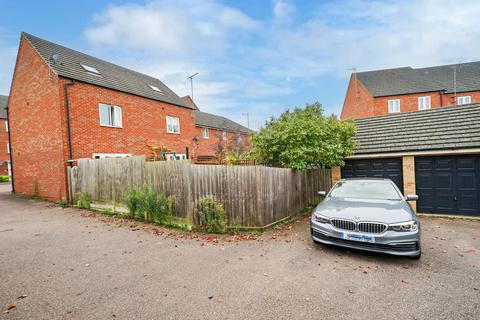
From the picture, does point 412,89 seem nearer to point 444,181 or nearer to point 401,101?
point 401,101

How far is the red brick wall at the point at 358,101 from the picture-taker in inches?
1008

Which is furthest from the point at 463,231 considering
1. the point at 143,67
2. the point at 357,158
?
the point at 143,67

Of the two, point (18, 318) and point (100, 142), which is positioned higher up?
point (100, 142)

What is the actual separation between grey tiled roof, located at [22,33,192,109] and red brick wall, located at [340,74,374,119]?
21.3m

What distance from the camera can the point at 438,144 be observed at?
25.7ft

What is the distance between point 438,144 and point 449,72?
95.7ft

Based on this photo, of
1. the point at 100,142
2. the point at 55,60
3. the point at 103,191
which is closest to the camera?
the point at 103,191

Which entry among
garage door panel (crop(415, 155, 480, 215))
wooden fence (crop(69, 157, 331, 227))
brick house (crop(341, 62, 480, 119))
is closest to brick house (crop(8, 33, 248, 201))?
wooden fence (crop(69, 157, 331, 227))

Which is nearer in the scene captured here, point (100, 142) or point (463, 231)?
point (463, 231)

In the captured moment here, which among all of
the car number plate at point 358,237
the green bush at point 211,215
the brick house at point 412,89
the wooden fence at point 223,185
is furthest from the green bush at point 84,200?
the brick house at point 412,89

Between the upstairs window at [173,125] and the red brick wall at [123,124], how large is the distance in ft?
1.08

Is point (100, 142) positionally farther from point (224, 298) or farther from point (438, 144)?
point (438, 144)

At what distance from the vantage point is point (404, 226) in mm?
4008

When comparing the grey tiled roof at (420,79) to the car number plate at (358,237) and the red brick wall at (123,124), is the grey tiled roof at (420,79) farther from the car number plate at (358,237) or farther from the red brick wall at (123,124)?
the car number plate at (358,237)
